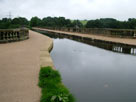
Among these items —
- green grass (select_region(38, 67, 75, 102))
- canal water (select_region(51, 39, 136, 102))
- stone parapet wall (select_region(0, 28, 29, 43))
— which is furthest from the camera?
stone parapet wall (select_region(0, 28, 29, 43))

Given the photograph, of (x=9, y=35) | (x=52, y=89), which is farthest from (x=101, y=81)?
(x=9, y=35)

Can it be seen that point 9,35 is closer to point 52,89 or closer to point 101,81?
point 101,81

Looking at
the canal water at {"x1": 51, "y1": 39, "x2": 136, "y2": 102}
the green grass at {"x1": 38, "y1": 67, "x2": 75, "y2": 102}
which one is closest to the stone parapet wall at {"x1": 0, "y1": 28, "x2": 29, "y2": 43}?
the canal water at {"x1": 51, "y1": 39, "x2": 136, "y2": 102}

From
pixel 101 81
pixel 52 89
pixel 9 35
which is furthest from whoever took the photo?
pixel 9 35

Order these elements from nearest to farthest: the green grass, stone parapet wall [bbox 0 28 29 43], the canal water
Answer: the green grass
the canal water
stone parapet wall [bbox 0 28 29 43]

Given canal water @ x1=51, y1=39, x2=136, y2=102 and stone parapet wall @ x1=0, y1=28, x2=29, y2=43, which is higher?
stone parapet wall @ x1=0, y1=28, x2=29, y2=43

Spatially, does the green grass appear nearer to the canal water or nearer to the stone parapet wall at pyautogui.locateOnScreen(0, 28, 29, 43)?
the canal water

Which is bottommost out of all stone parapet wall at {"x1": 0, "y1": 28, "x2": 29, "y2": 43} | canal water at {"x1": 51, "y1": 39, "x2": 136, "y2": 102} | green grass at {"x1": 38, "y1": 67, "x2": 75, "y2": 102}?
canal water at {"x1": 51, "y1": 39, "x2": 136, "y2": 102}

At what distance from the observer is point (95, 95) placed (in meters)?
3.87

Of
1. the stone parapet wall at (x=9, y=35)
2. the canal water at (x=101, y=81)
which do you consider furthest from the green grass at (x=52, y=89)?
the stone parapet wall at (x=9, y=35)

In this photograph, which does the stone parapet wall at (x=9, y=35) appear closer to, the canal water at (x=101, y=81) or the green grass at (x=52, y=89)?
the canal water at (x=101, y=81)

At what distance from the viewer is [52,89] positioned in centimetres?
336

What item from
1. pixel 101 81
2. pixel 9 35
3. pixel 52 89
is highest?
pixel 9 35

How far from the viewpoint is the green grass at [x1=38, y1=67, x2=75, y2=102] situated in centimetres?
292
